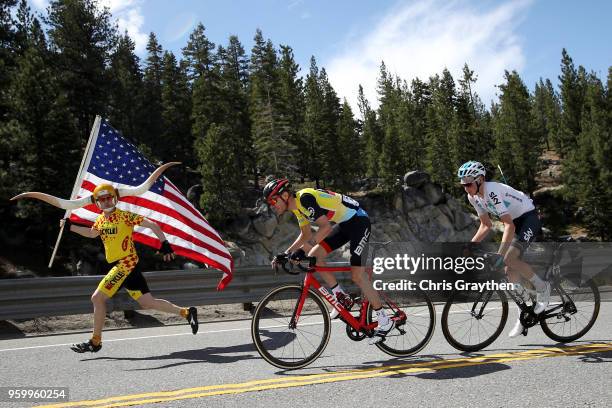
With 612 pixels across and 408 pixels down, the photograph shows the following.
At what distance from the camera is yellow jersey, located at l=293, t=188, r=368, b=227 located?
539cm

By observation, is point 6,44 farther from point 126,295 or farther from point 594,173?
point 594,173

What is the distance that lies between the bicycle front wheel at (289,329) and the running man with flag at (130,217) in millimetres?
1767

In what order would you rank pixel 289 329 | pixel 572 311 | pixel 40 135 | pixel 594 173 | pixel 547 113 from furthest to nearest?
pixel 547 113 < pixel 594 173 < pixel 40 135 < pixel 572 311 < pixel 289 329

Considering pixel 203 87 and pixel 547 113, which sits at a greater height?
pixel 547 113

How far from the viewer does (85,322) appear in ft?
28.6

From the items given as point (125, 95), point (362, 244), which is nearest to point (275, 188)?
point (362, 244)

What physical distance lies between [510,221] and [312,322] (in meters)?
2.73

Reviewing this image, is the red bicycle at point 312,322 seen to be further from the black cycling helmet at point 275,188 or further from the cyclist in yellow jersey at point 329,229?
the black cycling helmet at point 275,188

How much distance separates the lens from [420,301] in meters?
6.04

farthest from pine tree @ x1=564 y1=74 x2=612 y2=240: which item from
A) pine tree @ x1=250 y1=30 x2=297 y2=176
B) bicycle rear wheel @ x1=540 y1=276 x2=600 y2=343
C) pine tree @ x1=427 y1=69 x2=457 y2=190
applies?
bicycle rear wheel @ x1=540 y1=276 x2=600 y2=343

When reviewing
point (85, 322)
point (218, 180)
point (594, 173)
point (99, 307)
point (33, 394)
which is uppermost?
point (594, 173)

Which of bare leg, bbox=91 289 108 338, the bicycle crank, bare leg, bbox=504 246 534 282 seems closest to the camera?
the bicycle crank

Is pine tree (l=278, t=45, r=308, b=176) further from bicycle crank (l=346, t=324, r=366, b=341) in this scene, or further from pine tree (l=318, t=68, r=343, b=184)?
bicycle crank (l=346, t=324, r=366, b=341)

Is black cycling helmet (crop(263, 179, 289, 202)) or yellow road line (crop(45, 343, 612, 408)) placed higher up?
black cycling helmet (crop(263, 179, 289, 202))
